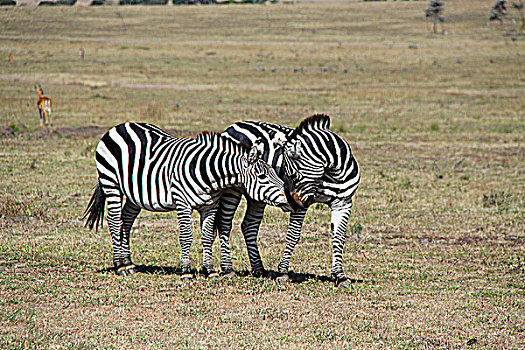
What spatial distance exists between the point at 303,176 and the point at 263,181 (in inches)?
24.4

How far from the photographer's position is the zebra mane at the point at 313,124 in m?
9.17

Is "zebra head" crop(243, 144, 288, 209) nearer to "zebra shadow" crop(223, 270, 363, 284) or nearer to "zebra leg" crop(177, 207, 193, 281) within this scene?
"zebra leg" crop(177, 207, 193, 281)

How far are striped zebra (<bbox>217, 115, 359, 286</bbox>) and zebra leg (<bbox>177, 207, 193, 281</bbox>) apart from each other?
1.94ft

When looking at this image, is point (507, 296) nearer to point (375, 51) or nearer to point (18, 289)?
point (18, 289)

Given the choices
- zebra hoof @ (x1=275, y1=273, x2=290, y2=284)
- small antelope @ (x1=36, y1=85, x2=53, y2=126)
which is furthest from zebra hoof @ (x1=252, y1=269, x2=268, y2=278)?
small antelope @ (x1=36, y1=85, x2=53, y2=126)

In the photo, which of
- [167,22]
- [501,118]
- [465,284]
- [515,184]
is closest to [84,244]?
[465,284]

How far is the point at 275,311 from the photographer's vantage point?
26.5 ft

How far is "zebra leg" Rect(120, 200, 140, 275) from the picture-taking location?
9555mm

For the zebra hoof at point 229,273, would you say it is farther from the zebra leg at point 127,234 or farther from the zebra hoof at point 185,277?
the zebra leg at point 127,234

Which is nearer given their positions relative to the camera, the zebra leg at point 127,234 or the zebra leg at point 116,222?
the zebra leg at point 116,222

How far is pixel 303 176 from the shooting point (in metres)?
8.90

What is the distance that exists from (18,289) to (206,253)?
2.48 m

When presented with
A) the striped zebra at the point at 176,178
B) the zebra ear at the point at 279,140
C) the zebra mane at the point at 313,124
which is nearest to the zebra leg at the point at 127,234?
the striped zebra at the point at 176,178

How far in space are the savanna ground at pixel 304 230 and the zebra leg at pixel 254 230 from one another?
0.25 metres
